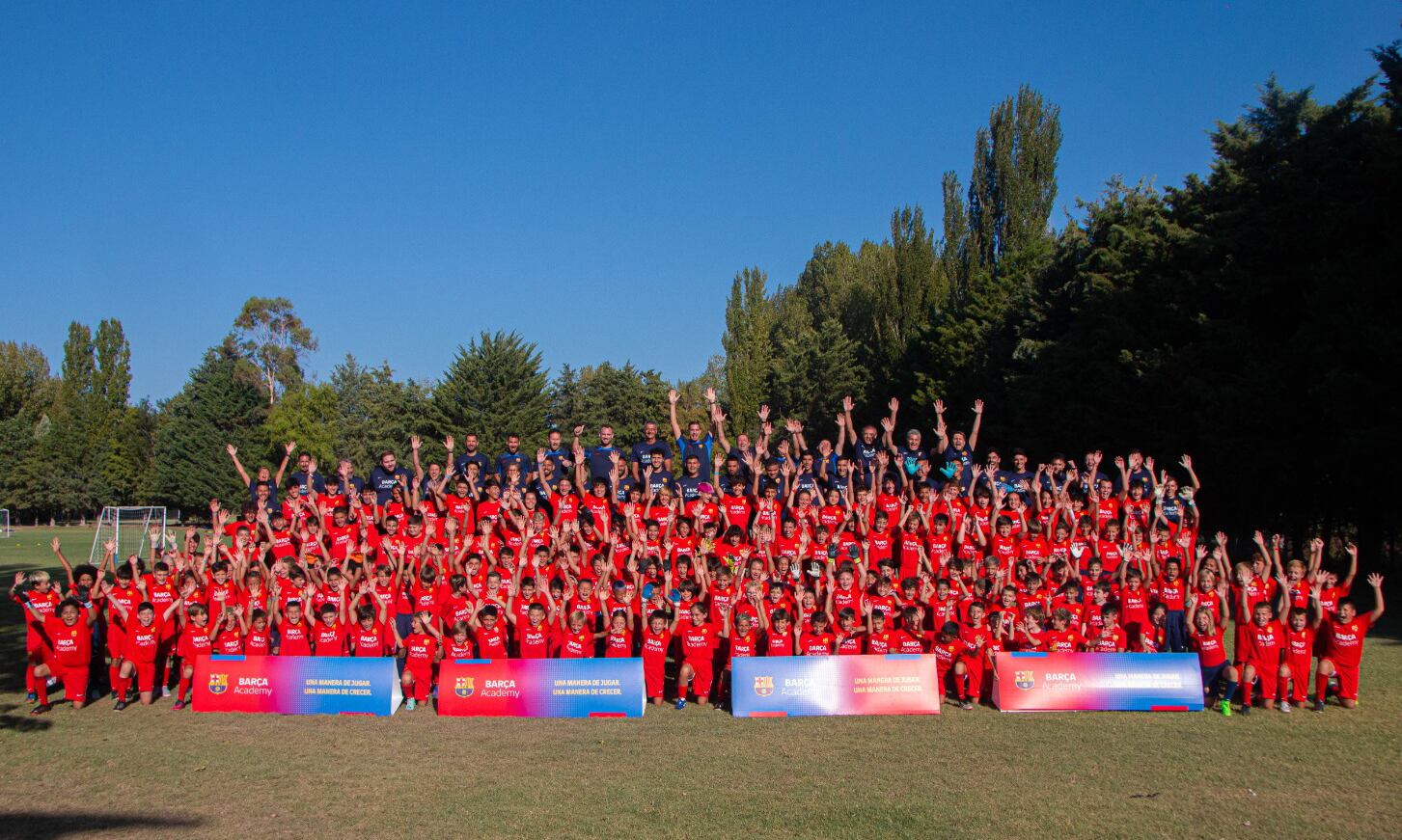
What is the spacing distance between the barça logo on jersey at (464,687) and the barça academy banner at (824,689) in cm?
291

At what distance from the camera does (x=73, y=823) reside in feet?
22.9

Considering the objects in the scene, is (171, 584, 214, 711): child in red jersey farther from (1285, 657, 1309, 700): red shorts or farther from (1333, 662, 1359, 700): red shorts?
(1333, 662, 1359, 700): red shorts

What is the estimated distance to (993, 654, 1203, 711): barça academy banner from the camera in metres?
10.4

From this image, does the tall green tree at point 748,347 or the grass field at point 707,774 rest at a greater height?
the tall green tree at point 748,347

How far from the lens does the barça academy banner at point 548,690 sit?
10281 millimetres

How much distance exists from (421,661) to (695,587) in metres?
3.39

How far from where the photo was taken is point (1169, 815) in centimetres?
705

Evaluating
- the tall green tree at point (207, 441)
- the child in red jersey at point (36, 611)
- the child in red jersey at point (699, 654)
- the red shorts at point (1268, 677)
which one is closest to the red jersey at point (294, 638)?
the child in red jersey at point (36, 611)

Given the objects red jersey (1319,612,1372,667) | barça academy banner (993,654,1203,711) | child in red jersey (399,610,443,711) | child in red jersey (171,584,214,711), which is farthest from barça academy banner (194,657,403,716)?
red jersey (1319,612,1372,667)

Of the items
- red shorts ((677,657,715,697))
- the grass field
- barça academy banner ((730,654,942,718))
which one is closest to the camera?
the grass field

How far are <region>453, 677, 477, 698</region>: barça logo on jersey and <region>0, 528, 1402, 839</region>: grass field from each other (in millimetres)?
302

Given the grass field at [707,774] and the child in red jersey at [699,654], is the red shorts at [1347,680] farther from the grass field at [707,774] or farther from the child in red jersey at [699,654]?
the child in red jersey at [699,654]

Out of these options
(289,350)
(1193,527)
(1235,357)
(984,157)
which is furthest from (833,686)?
(289,350)

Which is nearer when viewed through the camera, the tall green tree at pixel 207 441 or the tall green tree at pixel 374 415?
the tall green tree at pixel 374 415
